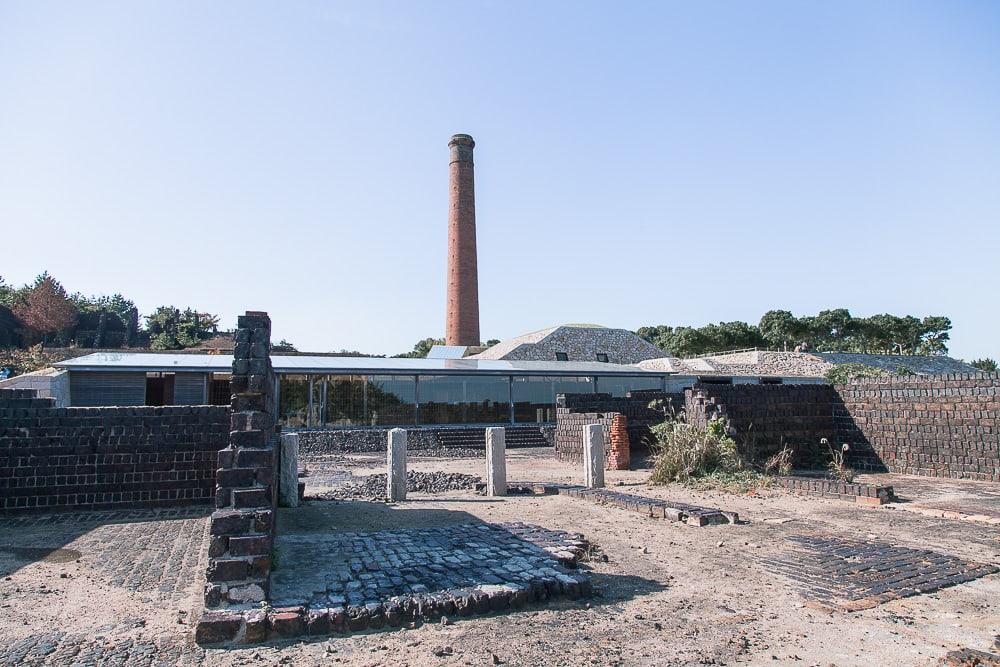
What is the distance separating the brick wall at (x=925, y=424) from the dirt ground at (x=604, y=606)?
3374mm

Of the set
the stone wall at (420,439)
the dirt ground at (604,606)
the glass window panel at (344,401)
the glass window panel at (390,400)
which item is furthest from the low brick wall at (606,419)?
the glass window panel at (344,401)

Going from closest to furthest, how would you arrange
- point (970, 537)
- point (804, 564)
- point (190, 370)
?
1. point (804, 564)
2. point (970, 537)
3. point (190, 370)

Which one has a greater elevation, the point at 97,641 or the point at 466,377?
the point at 466,377

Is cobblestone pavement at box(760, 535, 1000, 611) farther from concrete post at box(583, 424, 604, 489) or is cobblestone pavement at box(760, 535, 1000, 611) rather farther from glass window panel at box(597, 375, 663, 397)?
glass window panel at box(597, 375, 663, 397)

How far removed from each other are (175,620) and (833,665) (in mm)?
4649

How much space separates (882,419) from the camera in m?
13.8

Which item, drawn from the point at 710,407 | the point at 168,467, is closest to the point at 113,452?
the point at 168,467

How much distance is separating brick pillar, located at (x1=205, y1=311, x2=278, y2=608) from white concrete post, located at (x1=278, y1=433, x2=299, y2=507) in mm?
4533

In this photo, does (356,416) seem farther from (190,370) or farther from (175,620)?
(175,620)

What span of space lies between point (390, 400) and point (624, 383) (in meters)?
11.1

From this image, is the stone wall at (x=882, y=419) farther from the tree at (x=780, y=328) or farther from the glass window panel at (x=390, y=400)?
A: the tree at (x=780, y=328)

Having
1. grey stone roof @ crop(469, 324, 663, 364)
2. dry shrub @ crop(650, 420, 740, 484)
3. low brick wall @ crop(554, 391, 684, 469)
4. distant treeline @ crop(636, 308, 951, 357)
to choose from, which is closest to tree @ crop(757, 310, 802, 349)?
distant treeline @ crop(636, 308, 951, 357)

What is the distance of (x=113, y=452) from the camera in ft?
33.6

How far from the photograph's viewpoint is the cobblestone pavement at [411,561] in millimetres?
5137
